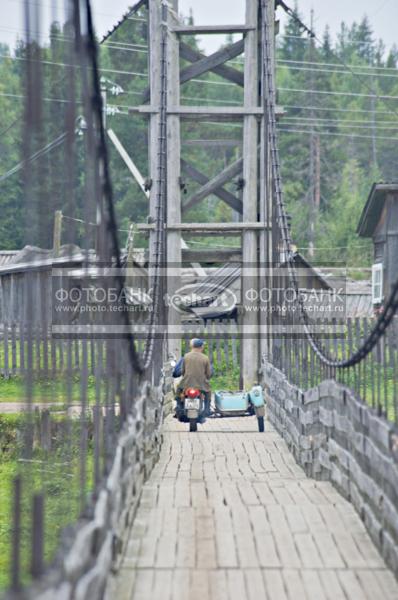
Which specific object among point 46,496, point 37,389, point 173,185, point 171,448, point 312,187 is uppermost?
point 312,187

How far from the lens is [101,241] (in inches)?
293

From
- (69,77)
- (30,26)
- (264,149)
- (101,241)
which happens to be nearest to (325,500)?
(101,241)

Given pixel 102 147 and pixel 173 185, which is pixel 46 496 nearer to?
pixel 102 147

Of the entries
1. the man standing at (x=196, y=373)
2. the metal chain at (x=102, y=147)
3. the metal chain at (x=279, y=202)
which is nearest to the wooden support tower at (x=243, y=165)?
the metal chain at (x=279, y=202)

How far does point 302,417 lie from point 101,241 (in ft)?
11.4

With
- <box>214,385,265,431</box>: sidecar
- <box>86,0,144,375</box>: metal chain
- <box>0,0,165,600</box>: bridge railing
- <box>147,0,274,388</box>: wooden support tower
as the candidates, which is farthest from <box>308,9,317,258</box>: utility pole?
<box>86,0,144,375</box>: metal chain

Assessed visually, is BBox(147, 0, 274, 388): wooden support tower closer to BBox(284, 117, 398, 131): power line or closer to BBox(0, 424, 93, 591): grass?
BBox(0, 424, 93, 591): grass

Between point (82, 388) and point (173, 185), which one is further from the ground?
point (173, 185)

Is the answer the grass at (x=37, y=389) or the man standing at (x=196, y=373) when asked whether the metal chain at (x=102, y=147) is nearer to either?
the man standing at (x=196, y=373)

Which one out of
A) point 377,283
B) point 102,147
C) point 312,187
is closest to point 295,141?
point 312,187

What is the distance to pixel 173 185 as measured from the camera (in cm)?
1839

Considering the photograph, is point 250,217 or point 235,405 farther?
point 250,217

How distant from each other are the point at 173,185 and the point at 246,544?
11996 mm

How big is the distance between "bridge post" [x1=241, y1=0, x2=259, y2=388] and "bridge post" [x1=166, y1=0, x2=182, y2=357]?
3.15 feet
